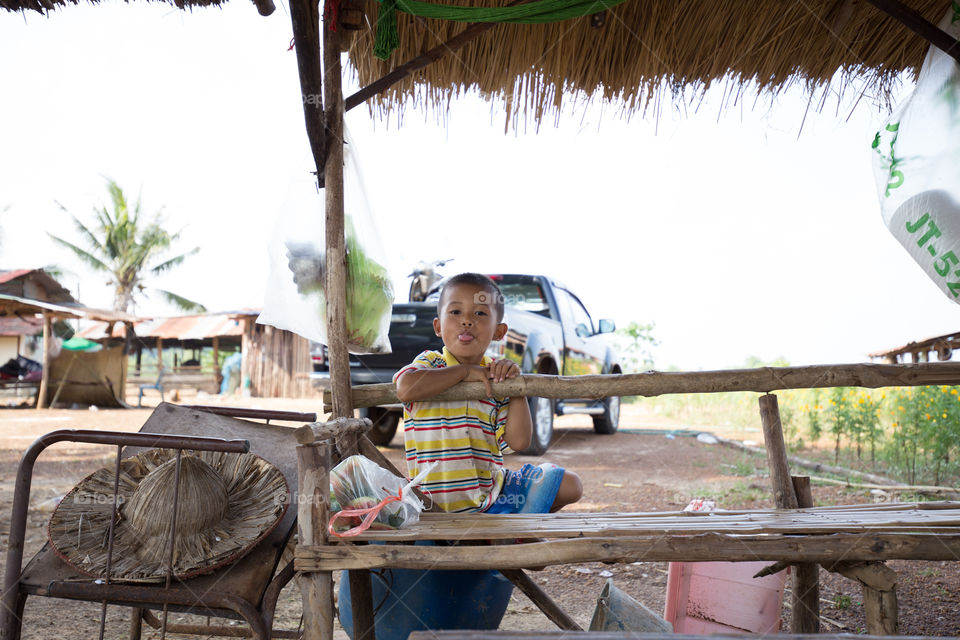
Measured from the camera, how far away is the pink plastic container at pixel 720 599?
2.43 metres

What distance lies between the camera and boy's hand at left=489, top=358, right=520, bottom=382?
207 cm

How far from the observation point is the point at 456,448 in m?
2.19

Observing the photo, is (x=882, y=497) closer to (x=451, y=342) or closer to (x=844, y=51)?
(x=844, y=51)

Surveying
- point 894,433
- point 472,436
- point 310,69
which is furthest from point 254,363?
point 472,436

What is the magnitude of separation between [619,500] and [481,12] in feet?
12.5

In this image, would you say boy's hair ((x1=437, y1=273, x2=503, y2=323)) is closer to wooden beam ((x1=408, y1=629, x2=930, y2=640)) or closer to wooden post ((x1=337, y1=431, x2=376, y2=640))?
wooden post ((x1=337, y1=431, x2=376, y2=640))

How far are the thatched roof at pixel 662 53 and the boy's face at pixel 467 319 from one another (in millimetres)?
1425

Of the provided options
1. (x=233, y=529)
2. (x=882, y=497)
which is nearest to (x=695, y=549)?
(x=233, y=529)

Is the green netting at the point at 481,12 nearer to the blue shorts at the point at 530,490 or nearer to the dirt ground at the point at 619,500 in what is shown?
the blue shorts at the point at 530,490

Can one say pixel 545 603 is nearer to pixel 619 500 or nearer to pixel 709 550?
pixel 709 550

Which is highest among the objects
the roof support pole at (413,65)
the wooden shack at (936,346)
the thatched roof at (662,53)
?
the thatched roof at (662,53)

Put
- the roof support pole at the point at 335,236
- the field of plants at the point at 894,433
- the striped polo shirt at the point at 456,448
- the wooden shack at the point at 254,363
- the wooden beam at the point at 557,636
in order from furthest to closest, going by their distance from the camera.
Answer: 1. the wooden shack at the point at 254,363
2. the field of plants at the point at 894,433
3. the roof support pole at the point at 335,236
4. the striped polo shirt at the point at 456,448
5. the wooden beam at the point at 557,636

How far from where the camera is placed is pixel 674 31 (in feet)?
10.2

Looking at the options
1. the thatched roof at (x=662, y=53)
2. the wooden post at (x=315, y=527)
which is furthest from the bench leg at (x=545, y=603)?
the thatched roof at (x=662, y=53)
